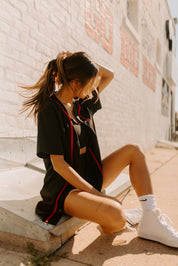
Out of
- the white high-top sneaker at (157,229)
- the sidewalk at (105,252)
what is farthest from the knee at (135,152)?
the sidewalk at (105,252)

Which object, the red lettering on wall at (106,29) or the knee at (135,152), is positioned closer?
the knee at (135,152)

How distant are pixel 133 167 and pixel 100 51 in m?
3.50

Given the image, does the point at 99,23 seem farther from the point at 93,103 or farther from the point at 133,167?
the point at 133,167

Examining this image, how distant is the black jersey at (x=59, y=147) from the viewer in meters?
1.55

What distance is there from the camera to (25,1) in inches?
111

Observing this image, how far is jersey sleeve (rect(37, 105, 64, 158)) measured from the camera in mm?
1536

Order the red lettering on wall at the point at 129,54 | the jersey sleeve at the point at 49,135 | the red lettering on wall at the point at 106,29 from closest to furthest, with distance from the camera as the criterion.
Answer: the jersey sleeve at the point at 49,135 → the red lettering on wall at the point at 106,29 → the red lettering on wall at the point at 129,54

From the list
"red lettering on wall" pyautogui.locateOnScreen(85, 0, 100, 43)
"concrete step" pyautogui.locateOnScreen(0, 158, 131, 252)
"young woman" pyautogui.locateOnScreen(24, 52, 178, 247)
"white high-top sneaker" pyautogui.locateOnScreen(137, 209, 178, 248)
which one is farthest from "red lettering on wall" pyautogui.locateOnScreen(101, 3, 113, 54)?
"white high-top sneaker" pyautogui.locateOnScreen(137, 209, 178, 248)

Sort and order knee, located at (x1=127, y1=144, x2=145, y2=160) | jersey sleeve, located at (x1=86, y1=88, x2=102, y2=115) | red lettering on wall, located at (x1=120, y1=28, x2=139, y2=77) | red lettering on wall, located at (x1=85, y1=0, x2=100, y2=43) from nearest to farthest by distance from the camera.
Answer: knee, located at (x1=127, y1=144, x2=145, y2=160)
jersey sleeve, located at (x1=86, y1=88, x2=102, y2=115)
red lettering on wall, located at (x1=85, y1=0, x2=100, y2=43)
red lettering on wall, located at (x1=120, y1=28, x2=139, y2=77)

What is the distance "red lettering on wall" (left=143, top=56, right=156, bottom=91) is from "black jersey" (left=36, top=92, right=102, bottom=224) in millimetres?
6915

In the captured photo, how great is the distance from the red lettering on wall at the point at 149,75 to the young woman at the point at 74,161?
690 cm

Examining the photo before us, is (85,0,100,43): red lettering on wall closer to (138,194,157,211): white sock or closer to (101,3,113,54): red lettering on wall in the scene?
(101,3,113,54): red lettering on wall

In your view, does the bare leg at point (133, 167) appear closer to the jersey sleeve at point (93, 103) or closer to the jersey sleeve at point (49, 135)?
the jersey sleeve at point (93, 103)

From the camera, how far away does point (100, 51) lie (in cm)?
486
